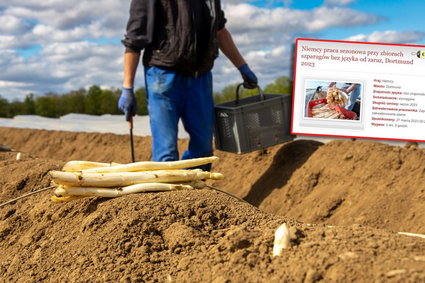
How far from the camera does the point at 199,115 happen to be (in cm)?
461

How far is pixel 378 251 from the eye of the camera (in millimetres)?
1762

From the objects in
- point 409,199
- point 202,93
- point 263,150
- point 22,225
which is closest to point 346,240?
point 22,225

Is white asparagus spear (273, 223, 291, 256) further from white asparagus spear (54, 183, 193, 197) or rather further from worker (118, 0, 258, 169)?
worker (118, 0, 258, 169)

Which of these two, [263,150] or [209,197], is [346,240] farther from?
[263,150]

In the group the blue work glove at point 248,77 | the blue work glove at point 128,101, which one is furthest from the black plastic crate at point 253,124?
the blue work glove at point 128,101

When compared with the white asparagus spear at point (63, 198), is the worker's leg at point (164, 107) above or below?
above

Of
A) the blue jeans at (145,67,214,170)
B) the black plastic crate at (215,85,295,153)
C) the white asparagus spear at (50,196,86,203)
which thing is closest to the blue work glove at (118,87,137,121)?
the blue jeans at (145,67,214,170)

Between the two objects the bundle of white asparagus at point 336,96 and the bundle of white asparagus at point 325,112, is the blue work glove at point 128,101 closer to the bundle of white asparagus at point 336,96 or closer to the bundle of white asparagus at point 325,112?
the bundle of white asparagus at point 325,112

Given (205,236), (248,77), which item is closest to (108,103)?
(248,77)

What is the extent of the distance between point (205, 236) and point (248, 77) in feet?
11.1

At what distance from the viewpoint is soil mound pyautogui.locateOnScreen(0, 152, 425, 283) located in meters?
1.71

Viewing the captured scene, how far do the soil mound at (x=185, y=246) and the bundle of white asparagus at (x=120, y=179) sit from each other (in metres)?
0.08

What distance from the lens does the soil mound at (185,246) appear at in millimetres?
1709
